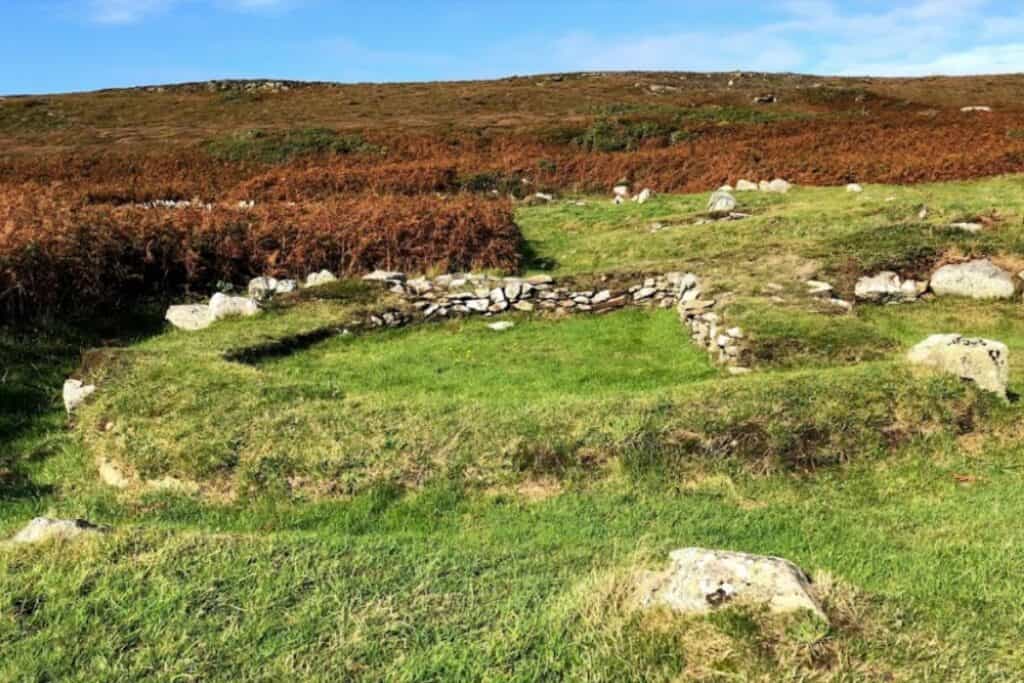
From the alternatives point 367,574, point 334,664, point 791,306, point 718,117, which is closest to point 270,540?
point 367,574

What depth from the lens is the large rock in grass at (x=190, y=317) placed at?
49.1 ft

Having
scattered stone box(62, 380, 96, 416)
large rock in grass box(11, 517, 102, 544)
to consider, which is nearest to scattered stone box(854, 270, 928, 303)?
scattered stone box(62, 380, 96, 416)

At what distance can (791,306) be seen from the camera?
45.0ft

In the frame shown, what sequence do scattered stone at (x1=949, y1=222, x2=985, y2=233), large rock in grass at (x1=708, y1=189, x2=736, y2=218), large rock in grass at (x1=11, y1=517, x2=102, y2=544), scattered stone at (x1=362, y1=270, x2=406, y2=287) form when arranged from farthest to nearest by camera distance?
large rock in grass at (x1=708, y1=189, x2=736, y2=218) → scattered stone at (x1=949, y1=222, x2=985, y2=233) → scattered stone at (x1=362, y1=270, x2=406, y2=287) → large rock in grass at (x1=11, y1=517, x2=102, y2=544)

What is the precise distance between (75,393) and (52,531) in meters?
6.03

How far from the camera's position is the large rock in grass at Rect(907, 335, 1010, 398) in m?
9.89

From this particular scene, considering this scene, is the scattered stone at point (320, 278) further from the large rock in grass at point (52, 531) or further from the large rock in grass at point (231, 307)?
the large rock in grass at point (52, 531)

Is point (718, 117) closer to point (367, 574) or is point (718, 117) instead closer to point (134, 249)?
point (134, 249)

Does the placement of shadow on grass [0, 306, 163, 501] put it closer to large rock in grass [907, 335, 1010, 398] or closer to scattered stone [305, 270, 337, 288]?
scattered stone [305, 270, 337, 288]

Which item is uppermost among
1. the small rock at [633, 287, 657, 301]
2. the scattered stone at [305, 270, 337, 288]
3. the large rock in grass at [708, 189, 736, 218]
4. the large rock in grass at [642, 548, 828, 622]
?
the large rock in grass at [708, 189, 736, 218]

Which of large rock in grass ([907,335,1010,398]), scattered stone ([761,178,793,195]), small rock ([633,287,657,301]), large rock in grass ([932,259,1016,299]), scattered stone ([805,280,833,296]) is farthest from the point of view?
scattered stone ([761,178,793,195])

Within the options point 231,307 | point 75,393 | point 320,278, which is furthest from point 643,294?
point 75,393

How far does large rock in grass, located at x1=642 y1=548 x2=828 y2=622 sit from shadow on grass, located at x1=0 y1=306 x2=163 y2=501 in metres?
7.19

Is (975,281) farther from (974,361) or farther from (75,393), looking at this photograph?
(75,393)
